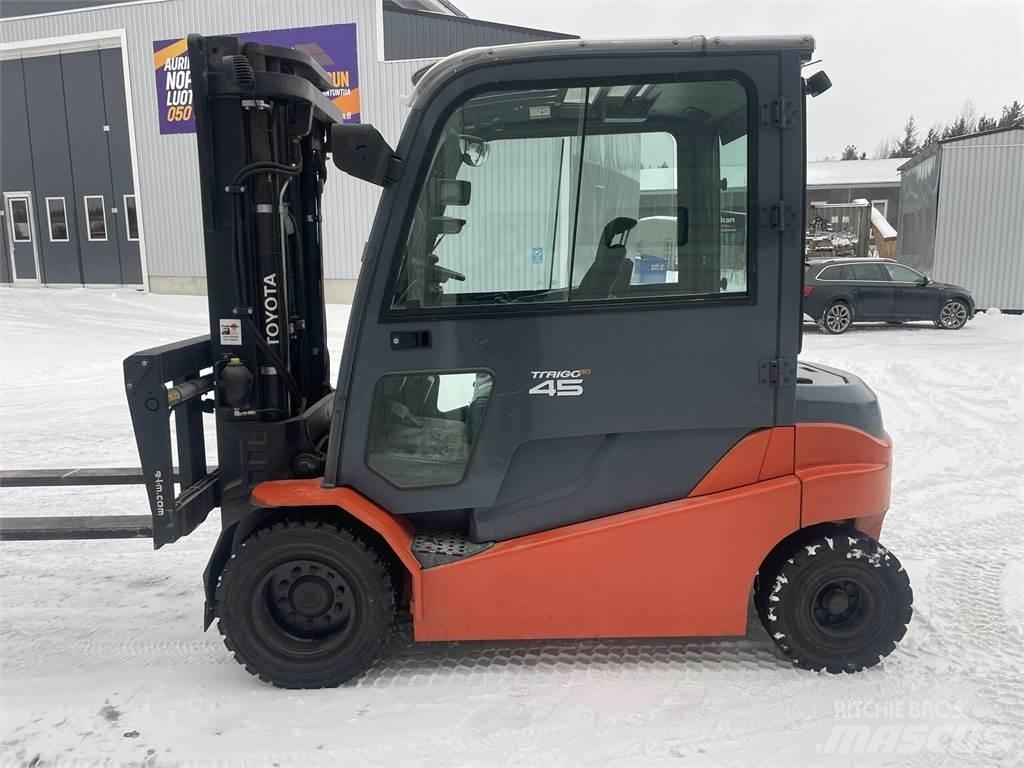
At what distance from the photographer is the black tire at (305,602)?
322cm

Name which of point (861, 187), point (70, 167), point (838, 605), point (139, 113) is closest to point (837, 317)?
point (838, 605)

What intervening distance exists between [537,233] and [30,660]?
10.3ft

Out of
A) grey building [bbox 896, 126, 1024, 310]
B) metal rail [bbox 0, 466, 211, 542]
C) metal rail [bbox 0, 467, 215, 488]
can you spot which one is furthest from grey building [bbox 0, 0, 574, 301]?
metal rail [bbox 0, 466, 211, 542]

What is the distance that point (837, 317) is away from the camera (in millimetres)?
14484

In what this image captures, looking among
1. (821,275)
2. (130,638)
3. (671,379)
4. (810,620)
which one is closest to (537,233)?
(671,379)

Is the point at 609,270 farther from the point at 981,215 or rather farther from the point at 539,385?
the point at 981,215

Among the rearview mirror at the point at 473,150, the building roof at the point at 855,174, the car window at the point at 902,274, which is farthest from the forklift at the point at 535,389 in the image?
the building roof at the point at 855,174

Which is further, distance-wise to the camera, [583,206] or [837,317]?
[837,317]

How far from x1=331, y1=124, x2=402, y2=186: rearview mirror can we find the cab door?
0.29ft

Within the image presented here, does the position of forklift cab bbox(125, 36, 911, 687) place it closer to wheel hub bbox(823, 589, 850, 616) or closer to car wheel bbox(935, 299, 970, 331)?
wheel hub bbox(823, 589, 850, 616)

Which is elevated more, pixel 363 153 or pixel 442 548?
pixel 363 153

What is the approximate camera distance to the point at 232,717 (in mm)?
3051

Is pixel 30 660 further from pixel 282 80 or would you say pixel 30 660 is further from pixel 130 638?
pixel 282 80

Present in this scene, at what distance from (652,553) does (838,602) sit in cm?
88
